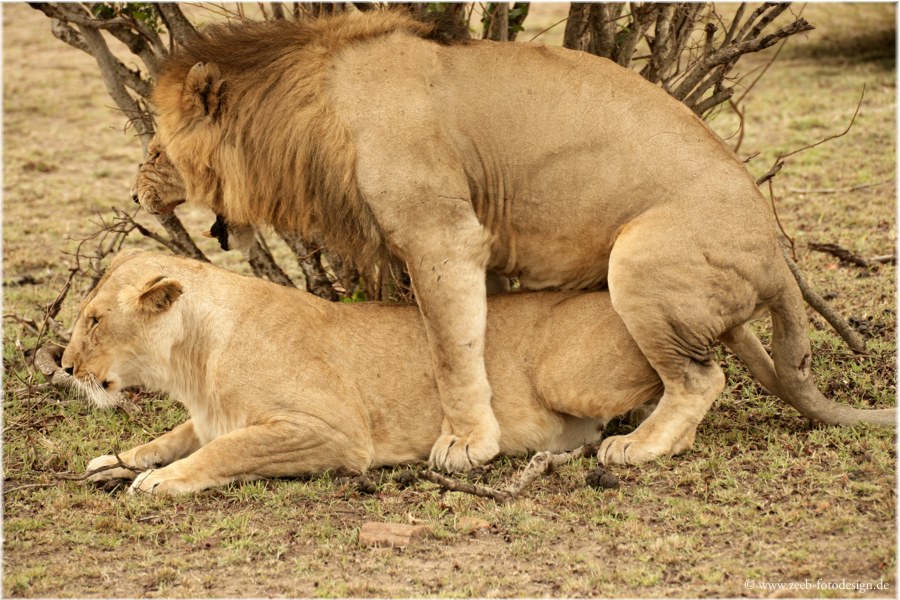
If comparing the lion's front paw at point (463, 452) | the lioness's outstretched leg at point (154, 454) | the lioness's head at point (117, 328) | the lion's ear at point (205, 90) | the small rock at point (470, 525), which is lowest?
the lioness's outstretched leg at point (154, 454)

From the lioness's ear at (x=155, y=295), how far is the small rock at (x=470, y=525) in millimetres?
1477

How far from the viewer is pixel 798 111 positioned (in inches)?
420

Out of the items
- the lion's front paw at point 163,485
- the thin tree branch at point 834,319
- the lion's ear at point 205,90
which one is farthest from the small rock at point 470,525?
A: the thin tree branch at point 834,319

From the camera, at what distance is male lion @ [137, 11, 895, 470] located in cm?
443

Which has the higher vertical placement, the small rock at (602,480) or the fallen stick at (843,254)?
the small rock at (602,480)

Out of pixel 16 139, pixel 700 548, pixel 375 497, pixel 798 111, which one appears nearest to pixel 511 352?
pixel 375 497

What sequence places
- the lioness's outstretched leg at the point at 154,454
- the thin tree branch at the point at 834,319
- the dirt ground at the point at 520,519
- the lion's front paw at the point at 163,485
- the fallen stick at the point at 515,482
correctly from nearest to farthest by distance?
the dirt ground at the point at 520,519 < the fallen stick at the point at 515,482 < the lion's front paw at the point at 163,485 < the lioness's outstretched leg at the point at 154,454 < the thin tree branch at the point at 834,319

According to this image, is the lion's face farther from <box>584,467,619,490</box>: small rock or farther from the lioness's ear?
<box>584,467,619,490</box>: small rock

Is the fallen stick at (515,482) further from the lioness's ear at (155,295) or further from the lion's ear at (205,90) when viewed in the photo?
the lion's ear at (205,90)

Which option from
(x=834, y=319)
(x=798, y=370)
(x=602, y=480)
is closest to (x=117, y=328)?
(x=602, y=480)

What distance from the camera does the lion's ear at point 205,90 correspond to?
183 inches

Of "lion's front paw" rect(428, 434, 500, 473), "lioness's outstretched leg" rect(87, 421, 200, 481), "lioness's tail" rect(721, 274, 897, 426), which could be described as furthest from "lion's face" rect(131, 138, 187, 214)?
"lioness's tail" rect(721, 274, 897, 426)

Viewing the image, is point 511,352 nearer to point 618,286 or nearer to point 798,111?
point 618,286

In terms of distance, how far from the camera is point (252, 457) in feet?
14.5
